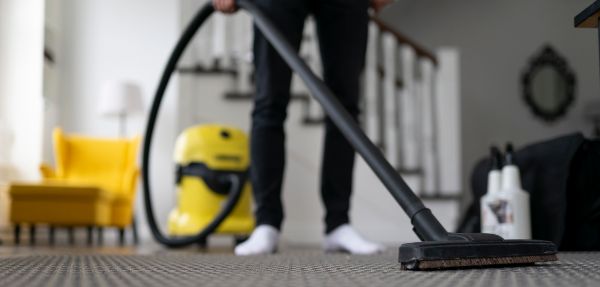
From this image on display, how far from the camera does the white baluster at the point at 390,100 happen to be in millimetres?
3832

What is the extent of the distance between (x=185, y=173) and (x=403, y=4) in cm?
345

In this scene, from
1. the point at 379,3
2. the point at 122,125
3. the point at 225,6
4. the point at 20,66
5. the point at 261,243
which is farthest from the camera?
the point at 122,125

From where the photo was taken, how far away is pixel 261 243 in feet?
4.64

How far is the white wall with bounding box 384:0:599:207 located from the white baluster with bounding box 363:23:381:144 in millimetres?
1981

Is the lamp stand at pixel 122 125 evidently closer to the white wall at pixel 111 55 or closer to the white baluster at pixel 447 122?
the white wall at pixel 111 55

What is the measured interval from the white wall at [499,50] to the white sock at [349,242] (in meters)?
4.27

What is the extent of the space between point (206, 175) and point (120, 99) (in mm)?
1701

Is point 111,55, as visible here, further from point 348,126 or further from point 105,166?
point 348,126

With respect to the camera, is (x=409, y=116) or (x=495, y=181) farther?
(x=409, y=116)

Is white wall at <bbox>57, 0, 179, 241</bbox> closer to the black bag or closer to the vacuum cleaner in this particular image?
the black bag

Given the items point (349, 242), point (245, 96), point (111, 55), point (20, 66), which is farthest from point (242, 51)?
point (349, 242)

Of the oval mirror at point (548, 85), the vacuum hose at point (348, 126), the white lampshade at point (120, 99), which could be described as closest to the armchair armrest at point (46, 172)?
the white lampshade at point (120, 99)

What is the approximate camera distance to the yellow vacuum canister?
2.84 meters

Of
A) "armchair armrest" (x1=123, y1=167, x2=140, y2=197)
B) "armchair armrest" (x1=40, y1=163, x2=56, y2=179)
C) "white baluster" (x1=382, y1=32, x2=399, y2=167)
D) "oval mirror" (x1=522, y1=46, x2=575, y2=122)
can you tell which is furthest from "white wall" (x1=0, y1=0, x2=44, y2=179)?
"oval mirror" (x1=522, y1=46, x2=575, y2=122)
